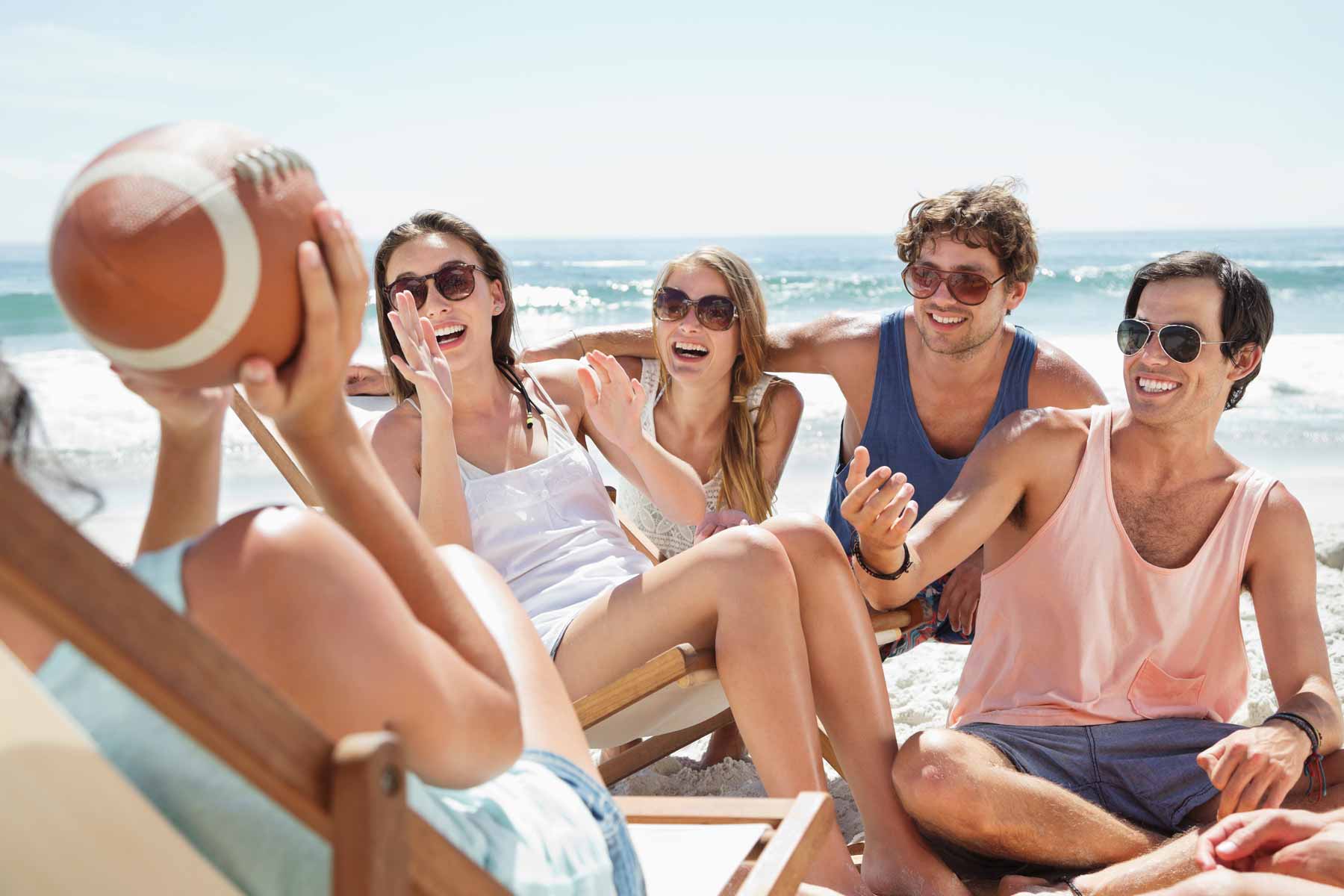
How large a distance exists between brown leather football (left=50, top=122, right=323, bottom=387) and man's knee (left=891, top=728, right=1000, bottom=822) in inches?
77.5

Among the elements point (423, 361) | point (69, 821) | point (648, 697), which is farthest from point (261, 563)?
point (423, 361)

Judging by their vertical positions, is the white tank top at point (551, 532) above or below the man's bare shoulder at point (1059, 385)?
below

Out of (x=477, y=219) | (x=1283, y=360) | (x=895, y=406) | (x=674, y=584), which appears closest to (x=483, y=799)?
(x=674, y=584)

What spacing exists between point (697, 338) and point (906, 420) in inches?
31.9

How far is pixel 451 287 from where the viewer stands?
3.67m

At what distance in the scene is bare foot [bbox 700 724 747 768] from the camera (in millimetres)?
4121

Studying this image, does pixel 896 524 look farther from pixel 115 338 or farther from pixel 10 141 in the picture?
pixel 10 141

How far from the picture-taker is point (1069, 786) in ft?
9.70

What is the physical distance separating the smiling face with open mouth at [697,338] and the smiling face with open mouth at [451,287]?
0.74 metres

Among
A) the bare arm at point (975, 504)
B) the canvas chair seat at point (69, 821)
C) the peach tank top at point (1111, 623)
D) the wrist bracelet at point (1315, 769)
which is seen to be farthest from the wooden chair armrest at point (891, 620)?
the canvas chair seat at point (69, 821)

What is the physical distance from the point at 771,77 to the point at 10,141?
84.6 feet

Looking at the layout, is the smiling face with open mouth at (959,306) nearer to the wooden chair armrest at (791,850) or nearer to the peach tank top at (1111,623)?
the peach tank top at (1111,623)

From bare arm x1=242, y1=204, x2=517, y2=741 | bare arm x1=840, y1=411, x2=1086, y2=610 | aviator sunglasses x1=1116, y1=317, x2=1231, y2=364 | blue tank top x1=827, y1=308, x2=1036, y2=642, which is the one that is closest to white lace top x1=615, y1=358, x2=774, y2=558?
blue tank top x1=827, y1=308, x2=1036, y2=642

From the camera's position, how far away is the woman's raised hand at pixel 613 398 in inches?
142
